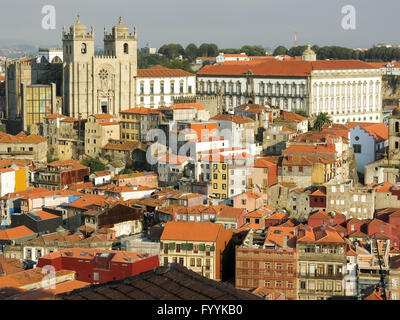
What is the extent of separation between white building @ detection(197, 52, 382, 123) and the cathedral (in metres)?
9.49

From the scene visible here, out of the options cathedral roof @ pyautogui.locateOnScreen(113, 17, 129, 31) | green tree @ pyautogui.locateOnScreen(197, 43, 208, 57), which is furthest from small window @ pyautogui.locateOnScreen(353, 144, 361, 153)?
green tree @ pyautogui.locateOnScreen(197, 43, 208, 57)

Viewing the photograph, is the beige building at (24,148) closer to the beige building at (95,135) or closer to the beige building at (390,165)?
the beige building at (95,135)

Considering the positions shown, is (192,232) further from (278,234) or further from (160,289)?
(160,289)

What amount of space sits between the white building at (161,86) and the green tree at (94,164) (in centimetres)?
869

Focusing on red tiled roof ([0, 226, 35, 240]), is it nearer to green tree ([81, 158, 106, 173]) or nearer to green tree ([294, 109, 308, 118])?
green tree ([81, 158, 106, 173])

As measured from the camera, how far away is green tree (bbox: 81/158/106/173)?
1610 inches

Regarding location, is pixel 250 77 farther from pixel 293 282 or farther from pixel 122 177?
pixel 293 282

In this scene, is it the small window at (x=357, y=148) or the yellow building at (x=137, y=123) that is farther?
the yellow building at (x=137, y=123)

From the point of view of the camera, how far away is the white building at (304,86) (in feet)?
175

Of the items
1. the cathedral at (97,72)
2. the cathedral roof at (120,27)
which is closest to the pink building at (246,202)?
the cathedral at (97,72)

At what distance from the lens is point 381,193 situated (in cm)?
3338

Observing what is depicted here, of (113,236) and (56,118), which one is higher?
(56,118)
